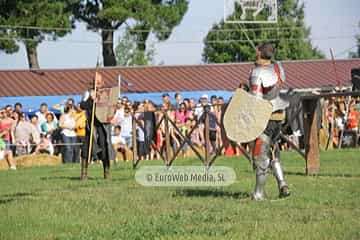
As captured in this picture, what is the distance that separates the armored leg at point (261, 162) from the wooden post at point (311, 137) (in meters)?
4.36

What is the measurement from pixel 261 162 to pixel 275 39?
60.4 metres

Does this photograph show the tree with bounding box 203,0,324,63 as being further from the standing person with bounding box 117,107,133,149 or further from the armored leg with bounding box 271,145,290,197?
the armored leg with bounding box 271,145,290,197

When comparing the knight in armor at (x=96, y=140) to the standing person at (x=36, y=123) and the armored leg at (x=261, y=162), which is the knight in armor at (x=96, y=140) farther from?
the standing person at (x=36, y=123)

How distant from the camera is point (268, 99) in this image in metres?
10.6

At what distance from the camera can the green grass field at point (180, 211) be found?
311 inches

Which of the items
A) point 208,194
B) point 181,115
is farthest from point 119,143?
point 208,194

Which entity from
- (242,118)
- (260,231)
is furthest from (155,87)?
(260,231)

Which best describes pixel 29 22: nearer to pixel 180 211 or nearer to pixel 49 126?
pixel 49 126

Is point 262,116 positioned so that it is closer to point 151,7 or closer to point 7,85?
point 7,85

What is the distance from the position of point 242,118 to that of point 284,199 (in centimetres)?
107

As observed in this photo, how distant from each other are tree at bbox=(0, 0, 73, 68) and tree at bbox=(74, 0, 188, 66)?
3.05 meters

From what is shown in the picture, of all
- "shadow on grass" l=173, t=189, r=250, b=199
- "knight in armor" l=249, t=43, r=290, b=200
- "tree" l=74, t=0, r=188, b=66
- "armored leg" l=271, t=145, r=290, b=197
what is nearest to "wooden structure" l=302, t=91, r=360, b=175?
"shadow on grass" l=173, t=189, r=250, b=199

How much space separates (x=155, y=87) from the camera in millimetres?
40438

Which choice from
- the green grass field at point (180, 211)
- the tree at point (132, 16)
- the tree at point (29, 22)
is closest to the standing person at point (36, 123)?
the green grass field at point (180, 211)
